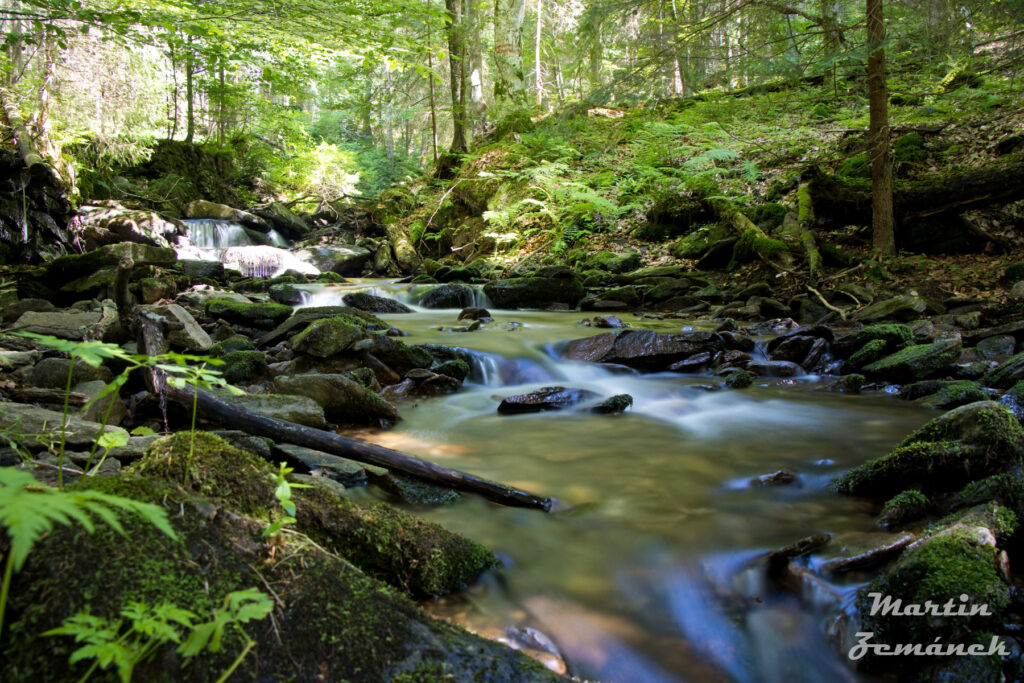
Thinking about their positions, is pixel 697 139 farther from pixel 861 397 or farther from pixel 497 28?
pixel 861 397

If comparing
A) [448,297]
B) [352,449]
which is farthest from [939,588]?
[448,297]

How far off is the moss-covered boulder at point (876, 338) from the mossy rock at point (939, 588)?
203 inches

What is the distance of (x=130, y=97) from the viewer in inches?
611

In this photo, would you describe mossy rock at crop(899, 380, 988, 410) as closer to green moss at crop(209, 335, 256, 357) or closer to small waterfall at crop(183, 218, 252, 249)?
green moss at crop(209, 335, 256, 357)

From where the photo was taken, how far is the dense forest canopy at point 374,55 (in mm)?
7289

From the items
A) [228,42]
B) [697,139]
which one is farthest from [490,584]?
[697,139]

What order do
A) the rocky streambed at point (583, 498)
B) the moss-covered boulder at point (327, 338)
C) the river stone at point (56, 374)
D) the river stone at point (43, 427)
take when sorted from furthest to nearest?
Result: the moss-covered boulder at point (327, 338) → the river stone at point (56, 374) → the river stone at point (43, 427) → the rocky streambed at point (583, 498)

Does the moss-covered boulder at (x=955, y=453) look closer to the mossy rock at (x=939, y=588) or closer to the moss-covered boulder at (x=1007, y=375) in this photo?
the mossy rock at (x=939, y=588)

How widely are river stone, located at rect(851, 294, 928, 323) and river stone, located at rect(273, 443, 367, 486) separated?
7509mm

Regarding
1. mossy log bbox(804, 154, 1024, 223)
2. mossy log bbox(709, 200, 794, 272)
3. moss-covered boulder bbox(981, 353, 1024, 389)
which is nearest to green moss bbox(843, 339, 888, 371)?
moss-covered boulder bbox(981, 353, 1024, 389)

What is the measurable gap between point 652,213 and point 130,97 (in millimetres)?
14378

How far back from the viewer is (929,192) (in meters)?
9.25

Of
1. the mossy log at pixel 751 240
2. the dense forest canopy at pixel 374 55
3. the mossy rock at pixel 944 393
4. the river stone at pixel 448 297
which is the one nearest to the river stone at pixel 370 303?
the river stone at pixel 448 297

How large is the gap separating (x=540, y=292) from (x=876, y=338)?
6.08m
